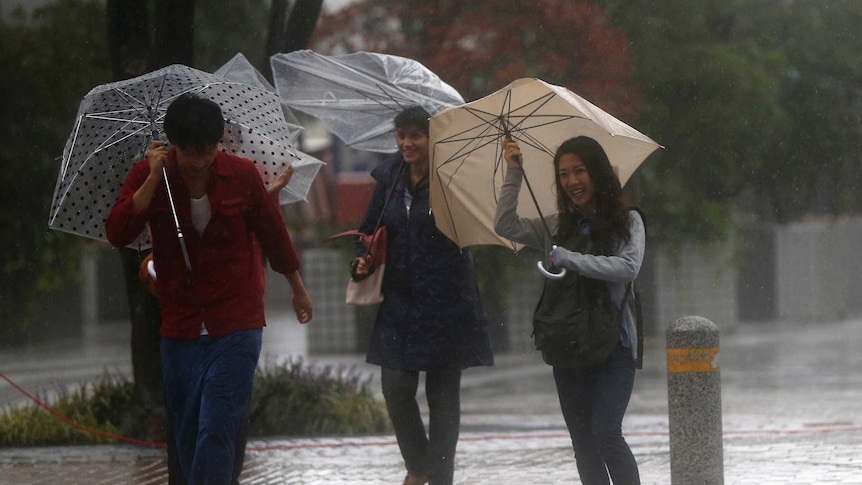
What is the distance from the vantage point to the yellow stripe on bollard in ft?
22.0

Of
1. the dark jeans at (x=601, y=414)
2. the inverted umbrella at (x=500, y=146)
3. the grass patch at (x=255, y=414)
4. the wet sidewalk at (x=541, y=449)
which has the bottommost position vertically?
the wet sidewalk at (x=541, y=449)

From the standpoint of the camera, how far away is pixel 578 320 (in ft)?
18.3

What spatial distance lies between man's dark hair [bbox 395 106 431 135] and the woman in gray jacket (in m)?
1.25

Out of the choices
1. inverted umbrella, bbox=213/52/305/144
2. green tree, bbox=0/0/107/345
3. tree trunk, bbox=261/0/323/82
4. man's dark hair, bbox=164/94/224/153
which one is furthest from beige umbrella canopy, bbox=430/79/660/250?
green tree, bbox=0/0/107/345

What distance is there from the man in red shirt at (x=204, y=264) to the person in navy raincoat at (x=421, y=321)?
4.52 feet

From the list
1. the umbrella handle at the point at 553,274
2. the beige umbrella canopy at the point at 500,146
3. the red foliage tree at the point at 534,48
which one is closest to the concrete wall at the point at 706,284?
the red foliage tree at the point at 534,48

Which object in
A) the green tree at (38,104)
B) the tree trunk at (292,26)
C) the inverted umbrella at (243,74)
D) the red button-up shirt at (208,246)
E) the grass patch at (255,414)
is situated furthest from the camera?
the green tree at (38,104)

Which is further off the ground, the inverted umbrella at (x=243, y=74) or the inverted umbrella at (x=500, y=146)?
the inverted umbrella at (x=243, y=74)

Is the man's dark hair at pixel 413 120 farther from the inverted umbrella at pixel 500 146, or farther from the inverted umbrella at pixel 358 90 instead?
the inverted umbrella at pixel 358 90

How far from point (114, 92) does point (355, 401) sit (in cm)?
463

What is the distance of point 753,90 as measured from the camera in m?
19.2

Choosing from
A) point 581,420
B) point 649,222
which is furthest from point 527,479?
point 649,222

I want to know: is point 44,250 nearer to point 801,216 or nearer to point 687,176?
point 687,176

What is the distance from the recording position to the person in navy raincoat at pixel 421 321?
684cm
